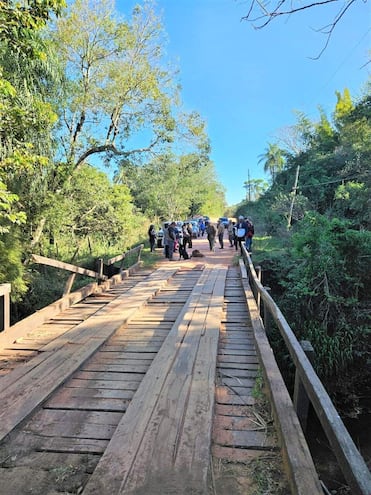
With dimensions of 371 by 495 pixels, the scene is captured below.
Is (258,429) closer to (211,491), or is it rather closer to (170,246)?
(211,491)

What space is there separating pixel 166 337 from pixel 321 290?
703cm

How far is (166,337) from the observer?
484 centimetres

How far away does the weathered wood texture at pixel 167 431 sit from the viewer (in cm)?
211

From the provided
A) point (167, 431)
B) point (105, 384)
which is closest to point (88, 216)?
point (105, 384)

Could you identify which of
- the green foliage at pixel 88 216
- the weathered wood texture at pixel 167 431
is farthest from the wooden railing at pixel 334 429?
the green foliage at pixel 88 216

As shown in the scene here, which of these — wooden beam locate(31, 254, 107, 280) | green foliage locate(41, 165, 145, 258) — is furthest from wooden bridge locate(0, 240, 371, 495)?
green foliage locate(41, 165, 145, 258)

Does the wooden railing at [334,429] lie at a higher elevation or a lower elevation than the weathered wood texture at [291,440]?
higher

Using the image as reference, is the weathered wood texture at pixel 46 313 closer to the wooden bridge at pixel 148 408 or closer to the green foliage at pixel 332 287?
the wooden bridge at pixel 148 408

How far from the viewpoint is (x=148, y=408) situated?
293cm

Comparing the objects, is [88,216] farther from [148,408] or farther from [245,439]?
[245,439]

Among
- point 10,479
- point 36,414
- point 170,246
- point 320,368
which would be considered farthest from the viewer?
point 170,246

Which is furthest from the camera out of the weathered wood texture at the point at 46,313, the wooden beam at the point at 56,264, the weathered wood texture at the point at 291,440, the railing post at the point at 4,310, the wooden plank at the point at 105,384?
the wooden beam at the point at 56,264

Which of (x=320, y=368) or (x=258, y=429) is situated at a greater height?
(x=258, y=429)

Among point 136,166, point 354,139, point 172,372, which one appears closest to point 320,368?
point 172,372
